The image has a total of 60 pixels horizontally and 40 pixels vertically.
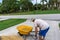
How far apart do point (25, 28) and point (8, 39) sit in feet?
3.87

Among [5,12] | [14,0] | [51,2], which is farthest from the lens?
[51,2]

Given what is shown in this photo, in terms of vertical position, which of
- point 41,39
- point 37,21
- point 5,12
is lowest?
point 5,12

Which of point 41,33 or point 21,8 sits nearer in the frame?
point 41,33

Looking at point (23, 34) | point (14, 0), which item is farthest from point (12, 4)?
point (23, 34)

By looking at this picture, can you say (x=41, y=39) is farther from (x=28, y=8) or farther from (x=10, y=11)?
(x=28, y=8)

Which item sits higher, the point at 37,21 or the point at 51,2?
the point at 37,21

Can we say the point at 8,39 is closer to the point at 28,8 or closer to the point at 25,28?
the point at 25,28

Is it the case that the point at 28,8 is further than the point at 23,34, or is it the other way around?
the point at 28,8

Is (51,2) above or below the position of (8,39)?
below

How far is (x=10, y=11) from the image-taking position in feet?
168

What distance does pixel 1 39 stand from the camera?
724 cm

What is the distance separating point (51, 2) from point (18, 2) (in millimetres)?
13355

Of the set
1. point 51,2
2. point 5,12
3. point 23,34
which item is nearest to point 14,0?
point 5,12

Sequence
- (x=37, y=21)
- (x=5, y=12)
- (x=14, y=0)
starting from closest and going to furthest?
1. (x=37, y=21)
2. (x=5, y=12)
3. (x=14, y=0)
